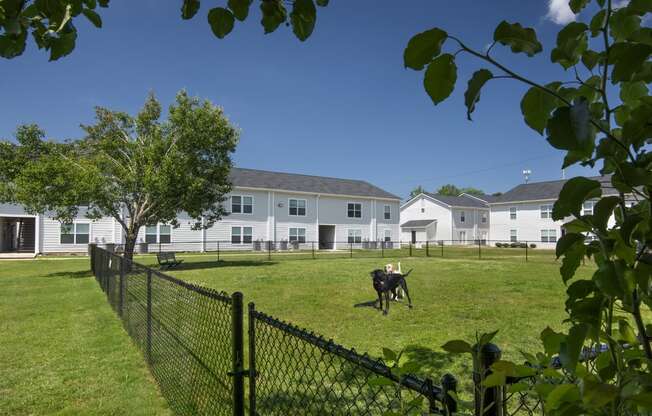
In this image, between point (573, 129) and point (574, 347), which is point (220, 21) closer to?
point (573, 129)

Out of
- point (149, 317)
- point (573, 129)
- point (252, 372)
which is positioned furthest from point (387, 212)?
point (573, 129)

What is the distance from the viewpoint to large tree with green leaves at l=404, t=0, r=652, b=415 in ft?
2.10

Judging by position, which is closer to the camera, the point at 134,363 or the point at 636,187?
the point at 636,187

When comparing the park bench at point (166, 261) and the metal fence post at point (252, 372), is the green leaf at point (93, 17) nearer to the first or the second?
the metal fence post at point (252, 372)

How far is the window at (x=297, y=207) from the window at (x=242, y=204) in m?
3.75

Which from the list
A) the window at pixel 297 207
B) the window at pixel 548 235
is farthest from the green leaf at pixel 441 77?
the window at pixel 548 235

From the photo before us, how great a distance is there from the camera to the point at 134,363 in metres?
5.83

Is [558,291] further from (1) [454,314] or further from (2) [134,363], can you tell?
(2) [134,363]

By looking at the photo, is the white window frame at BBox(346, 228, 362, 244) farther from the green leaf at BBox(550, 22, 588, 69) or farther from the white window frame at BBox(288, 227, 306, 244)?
the green leaf at BBox(550, 22, 588, 69)

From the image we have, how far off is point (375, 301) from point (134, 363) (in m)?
5.78

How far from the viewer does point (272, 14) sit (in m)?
1.76

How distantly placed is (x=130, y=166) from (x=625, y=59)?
19.7 meters

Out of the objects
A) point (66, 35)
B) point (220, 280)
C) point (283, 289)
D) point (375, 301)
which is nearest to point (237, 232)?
point (220, 280)

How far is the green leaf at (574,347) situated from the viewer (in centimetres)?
66
